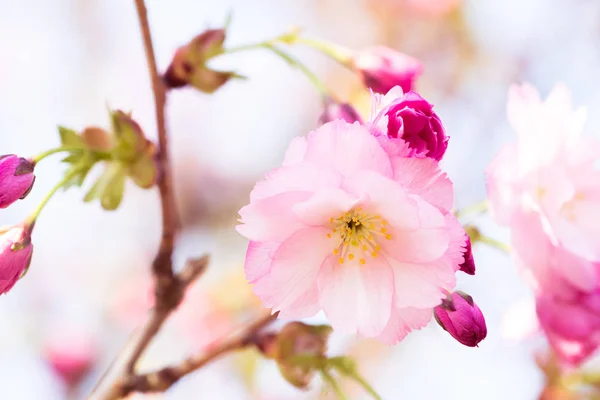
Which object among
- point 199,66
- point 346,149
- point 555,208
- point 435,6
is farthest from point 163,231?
point 435,6

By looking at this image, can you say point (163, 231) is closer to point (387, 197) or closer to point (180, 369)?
point (180, 369)

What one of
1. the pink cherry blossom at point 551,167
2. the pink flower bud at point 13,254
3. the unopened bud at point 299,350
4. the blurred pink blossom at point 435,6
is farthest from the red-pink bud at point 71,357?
the blurred pink blossom at point 435,6

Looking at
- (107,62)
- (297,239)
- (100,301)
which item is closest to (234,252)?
(100,301)

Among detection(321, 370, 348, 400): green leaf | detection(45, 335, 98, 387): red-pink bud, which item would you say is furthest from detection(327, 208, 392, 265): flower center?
detection(45, 335, 98, 387): red-pink bud

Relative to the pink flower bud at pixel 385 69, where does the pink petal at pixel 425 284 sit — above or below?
below

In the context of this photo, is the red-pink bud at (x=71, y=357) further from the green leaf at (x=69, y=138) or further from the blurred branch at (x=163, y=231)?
the green leaf at (x=69, y=138)

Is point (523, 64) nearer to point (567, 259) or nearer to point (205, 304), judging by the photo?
point (205, 304)

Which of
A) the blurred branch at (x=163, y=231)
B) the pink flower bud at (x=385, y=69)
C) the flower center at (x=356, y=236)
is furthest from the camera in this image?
the pink flower bud at (x=385, y=69)
